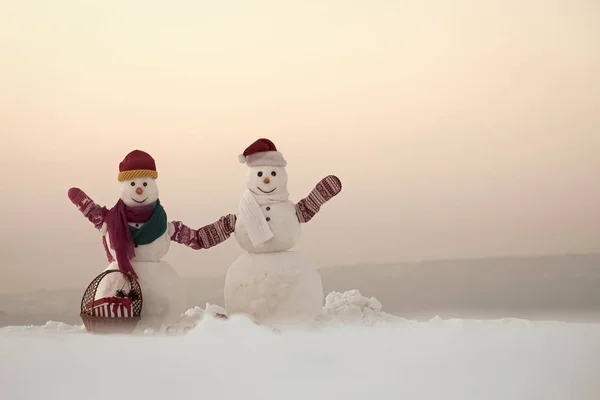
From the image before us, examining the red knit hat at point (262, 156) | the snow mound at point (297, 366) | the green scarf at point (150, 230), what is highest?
the red knit hat at point (262, 156)

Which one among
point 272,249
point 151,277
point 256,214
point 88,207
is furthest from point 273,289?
point 88,207

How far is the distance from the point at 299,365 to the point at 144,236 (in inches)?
60.5

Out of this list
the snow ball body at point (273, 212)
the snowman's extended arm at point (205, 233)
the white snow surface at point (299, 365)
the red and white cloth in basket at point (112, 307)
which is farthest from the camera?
the snowman's extended arm at point (205, 233)

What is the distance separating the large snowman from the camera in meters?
3.84

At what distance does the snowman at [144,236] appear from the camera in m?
3.85

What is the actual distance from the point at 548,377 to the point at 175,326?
1.90 meters

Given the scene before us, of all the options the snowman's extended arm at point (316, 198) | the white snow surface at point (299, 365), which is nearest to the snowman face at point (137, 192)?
the snowman's extended arm at point (316, 198)

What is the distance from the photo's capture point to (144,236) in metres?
3.91

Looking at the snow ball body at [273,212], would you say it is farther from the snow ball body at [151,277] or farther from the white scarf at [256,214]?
the snow ball body at [151,277]

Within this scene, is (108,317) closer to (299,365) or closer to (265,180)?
(265,180)

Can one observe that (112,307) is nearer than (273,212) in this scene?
Yes

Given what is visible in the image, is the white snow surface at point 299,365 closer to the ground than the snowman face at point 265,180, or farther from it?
closer to the ground

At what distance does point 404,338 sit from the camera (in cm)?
305

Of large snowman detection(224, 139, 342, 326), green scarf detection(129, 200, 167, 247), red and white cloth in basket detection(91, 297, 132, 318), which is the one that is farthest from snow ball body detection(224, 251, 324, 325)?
red and white cloth in basket detection(91, 297, 132, 318)
